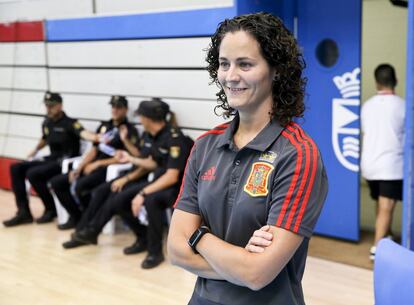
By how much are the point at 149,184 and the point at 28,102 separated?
269 cm

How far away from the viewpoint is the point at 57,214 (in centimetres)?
537

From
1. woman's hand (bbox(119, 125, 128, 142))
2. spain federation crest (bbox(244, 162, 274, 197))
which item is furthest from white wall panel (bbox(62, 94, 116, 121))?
spain federation crest (bbox(244, 162, 274, 197))

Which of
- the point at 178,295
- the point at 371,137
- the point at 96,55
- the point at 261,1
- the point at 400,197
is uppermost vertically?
the point at 261,1

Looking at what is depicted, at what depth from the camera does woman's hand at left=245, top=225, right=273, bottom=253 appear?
1314 millimetres

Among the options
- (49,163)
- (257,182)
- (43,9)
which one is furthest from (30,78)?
(257,182)

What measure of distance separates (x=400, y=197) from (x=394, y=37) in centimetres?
248

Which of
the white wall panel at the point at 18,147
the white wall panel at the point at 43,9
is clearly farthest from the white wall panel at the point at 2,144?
the white wall panel at the point at 43,9

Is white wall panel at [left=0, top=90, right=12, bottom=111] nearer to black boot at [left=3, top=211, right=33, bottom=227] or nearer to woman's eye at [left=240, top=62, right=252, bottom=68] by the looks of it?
black boot at [left=3, top=211, right=33, bottom=227]

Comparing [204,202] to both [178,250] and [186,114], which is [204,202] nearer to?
[178,250]

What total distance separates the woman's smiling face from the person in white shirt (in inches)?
114

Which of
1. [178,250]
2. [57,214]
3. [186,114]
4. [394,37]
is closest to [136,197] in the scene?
[186,114]

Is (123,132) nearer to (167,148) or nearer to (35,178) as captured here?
(167,148)

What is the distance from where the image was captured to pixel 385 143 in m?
4.05

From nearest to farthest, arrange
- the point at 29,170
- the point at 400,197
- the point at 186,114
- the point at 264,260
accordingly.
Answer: the point at 264,260 → the point at 400,197 → the point at 186,114 → the point at 29,170
